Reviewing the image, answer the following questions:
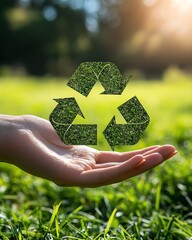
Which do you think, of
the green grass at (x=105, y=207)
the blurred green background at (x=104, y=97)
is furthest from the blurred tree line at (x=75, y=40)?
the green grass at (x=105, y=207)

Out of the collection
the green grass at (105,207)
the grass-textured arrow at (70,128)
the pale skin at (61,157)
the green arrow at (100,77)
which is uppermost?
the green arrow at (100,77)

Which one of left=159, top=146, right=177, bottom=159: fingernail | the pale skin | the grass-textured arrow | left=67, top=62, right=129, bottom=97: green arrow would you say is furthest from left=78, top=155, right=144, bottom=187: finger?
left=67, top=62, right=129, bottom=97: green arrow

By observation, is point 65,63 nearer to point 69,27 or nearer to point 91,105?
point 69,27

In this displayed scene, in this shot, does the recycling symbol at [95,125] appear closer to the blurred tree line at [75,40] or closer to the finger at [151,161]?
the finger at [151,161]

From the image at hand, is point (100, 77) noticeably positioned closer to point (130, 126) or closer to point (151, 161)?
point (130, 126)

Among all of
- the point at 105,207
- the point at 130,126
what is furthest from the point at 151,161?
the point at 105,207

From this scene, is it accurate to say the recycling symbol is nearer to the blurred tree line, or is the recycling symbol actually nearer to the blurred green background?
the blurred green background

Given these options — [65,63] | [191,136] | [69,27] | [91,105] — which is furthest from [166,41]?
[191,136]
